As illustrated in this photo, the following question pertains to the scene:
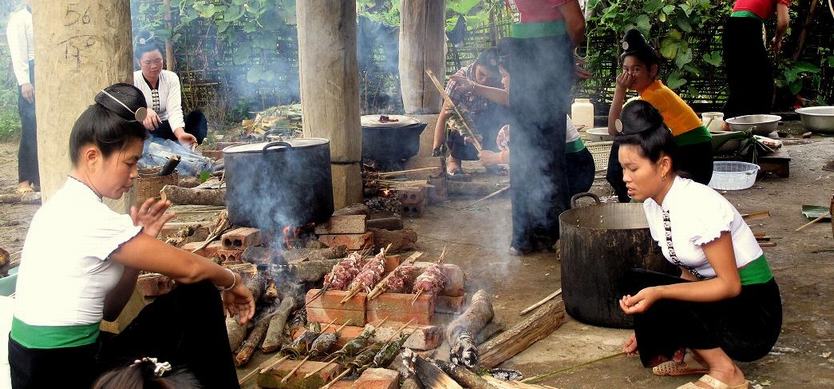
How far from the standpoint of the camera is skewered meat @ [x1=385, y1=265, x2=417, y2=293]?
5.20 meters

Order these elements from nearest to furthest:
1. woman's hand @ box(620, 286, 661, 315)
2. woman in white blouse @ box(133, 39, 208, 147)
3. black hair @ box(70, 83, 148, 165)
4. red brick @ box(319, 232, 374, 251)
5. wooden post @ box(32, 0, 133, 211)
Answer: black hair @ box(70, 83, 148, 165) → woman's hand @ box(620, 286, 661, 315) → wooden post @ box(32, 0, 133, 211) → red brick @ box(319, 232, 374, 251) → woman in white blouse @ box(133, 39, 208, 147)

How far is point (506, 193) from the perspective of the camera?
9.45m

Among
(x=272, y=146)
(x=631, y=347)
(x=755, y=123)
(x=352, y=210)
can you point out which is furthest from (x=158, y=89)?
(x=755, y=123)

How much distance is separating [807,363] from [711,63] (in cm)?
1087

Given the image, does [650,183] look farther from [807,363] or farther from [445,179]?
[445,179]

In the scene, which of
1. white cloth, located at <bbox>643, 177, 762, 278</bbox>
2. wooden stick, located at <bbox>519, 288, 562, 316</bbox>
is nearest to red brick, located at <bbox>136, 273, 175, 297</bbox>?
wooden stick, located at <bbox>519, 288, 562, 316</bbox>

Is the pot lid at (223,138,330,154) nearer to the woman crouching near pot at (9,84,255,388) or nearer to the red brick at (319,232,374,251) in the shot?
the red brick at (319,232,374,251)

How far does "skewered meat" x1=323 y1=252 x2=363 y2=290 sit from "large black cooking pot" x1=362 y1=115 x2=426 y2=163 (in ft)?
12.4

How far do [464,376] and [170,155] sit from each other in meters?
6.20

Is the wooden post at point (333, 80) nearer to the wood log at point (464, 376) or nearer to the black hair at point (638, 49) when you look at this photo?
the black hair at point (638, 49)

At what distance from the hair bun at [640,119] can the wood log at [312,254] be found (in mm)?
2736

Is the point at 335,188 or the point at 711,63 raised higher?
the point at 711,63

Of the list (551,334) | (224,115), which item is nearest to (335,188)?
(551,334)

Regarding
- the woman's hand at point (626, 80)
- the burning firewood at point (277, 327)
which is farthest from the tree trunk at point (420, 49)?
the burning firewood at point (277, 327)
